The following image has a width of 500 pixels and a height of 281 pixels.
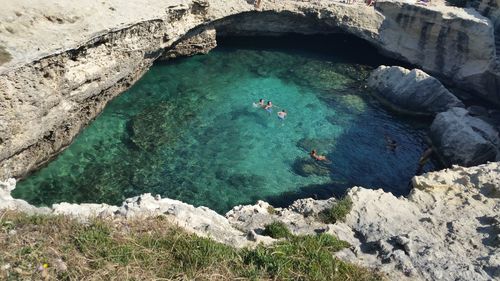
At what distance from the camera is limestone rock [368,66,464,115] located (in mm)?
31172

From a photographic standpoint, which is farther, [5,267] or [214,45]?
[214,45]

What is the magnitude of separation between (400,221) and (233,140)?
37.2ft

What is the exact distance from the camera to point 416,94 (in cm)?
3145

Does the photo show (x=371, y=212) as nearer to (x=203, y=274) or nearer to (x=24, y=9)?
(x=203, y=274)

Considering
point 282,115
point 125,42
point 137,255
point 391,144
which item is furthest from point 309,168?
point 137,255

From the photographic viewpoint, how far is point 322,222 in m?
17.1

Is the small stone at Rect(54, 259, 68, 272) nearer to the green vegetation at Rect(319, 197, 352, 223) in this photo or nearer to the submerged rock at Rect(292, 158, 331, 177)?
the green vegetation at Rect(319, 197, 352, 223)

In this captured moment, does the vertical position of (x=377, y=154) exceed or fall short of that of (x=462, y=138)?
it falls short

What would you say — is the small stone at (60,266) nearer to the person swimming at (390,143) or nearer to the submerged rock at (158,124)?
the submerged rock at (158,124)

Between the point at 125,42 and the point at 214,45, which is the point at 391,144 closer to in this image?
the point at 214,45

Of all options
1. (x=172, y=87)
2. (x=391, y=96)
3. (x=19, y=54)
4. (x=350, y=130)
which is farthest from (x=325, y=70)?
(x=19, y=54)

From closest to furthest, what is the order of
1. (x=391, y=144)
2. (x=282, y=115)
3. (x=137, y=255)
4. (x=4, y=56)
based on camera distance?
(x=137, y=255) < (x=4, y=56) < (x=391, y=144) < (x=282, y=115)

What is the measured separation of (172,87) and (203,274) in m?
20.5

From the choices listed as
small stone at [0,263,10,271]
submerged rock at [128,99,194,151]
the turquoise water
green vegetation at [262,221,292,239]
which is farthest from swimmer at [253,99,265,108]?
small stone at [0,263,10,271]
